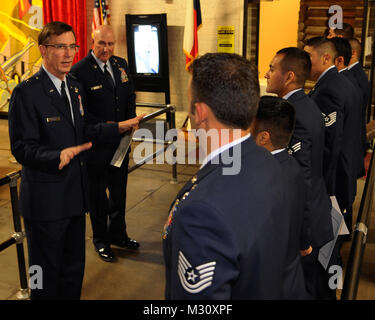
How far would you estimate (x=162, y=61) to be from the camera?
6.91 m

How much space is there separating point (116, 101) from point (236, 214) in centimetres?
240

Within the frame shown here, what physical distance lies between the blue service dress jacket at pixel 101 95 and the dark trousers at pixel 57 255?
84 centimetres

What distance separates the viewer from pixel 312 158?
245 centimetres

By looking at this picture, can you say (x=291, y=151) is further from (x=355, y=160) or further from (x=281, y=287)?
(x=355, y=160)

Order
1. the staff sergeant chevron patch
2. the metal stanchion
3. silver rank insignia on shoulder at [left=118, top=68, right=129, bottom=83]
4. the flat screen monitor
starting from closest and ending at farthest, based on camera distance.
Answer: the metal stanchion < the staff sergeant chevron patch < silver rank insignia on shoulder at [left=118, top=68, right=129, bottom=83] < the flat screen monitor

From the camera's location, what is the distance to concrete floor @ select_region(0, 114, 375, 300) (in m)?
3.12

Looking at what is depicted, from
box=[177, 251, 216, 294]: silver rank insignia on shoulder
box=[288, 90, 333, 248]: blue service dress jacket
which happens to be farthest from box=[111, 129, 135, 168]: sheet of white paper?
box=[177, 251, 216, 294]: silver rank insignia on shoulder

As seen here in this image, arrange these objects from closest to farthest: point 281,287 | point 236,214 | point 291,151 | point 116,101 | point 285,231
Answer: point 236,214, point 285,231, point 281,287, point 291,151, point 116,101

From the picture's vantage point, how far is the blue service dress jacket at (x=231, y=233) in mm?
1094

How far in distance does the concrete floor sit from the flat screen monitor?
250 centimetres

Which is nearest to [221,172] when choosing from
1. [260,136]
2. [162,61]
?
[260,136]

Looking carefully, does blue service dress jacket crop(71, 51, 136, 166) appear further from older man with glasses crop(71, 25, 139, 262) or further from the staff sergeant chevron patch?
the staff sergeant chevron patch

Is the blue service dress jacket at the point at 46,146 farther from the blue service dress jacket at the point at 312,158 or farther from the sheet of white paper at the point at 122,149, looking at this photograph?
the blue service dress jacket at the point at 312,158

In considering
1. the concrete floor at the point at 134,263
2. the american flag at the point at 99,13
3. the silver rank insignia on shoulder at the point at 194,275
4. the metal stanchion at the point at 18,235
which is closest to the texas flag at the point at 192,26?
the american flag at the point at 99,13
